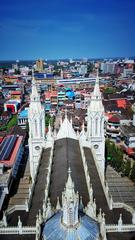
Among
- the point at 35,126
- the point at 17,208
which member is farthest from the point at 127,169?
the point at 17,208

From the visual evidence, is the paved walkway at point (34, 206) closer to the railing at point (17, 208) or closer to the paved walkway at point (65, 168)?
the railing at point (17, 208)

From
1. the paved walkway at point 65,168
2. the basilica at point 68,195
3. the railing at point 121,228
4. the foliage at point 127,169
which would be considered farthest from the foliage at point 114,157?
the railing at point 121,228

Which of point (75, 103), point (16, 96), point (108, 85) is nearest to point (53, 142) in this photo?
point (75, 103)

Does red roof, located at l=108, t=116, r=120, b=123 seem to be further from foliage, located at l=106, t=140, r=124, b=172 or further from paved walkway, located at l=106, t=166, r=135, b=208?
paved walkway, located at l=106, t=166, r=135, b=208

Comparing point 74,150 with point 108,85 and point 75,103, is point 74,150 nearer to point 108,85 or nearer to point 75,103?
point 75,103

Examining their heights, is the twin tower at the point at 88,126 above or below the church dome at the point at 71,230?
above

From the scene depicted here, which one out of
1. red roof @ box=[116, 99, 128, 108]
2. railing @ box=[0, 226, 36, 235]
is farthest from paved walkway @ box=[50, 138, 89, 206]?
red roof @ box=[116, 99, 128, 108]

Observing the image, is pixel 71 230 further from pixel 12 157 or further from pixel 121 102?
pixel 121 102
